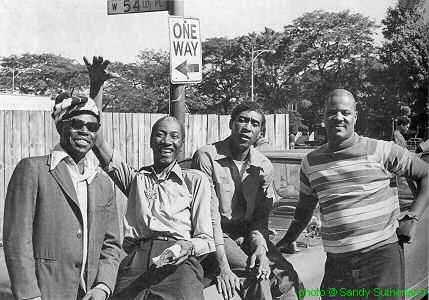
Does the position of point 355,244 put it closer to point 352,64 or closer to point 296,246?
point 296,246

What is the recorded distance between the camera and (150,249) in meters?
1.94

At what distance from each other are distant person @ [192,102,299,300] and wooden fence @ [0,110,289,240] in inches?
22.4

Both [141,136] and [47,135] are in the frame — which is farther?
[141,136]

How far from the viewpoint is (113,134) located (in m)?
2.89

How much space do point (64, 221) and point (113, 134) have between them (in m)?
1.22

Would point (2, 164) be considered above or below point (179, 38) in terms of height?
below

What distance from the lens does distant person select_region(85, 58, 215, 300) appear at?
1.91 metres

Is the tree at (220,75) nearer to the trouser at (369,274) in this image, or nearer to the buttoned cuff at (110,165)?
the buttoned cuff at (110,165)

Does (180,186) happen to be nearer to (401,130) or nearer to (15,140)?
(15,140)

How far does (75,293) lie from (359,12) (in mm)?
2377

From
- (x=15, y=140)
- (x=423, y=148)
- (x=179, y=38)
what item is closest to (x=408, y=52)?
(x=423, y=148)

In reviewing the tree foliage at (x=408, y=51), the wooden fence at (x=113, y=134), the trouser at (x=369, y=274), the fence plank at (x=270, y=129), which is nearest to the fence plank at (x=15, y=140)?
the wooden fence at (x=113, y=134)

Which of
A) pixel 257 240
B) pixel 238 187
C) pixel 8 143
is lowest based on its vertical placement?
pixel 257 240

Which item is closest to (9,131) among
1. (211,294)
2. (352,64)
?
(211,294)
